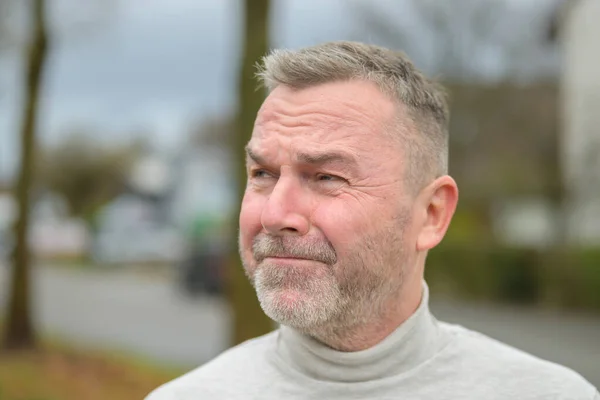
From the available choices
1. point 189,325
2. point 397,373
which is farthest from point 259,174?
point 189,325

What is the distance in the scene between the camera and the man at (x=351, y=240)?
206 centimetres

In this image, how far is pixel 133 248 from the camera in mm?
39906

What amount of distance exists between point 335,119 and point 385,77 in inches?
6.7

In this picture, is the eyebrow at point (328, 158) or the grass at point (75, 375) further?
the grass at point (75, 375)

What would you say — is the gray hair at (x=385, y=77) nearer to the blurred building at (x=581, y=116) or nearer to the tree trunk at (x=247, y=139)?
the tree trunk at (x=247, y=139)

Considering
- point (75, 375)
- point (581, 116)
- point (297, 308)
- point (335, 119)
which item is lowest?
point (75, 375)

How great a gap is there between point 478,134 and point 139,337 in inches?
526

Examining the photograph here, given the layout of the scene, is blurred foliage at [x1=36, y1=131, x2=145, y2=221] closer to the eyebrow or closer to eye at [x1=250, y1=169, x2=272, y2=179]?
eye at [x1=250, y1=169, x2=272, y2=179]

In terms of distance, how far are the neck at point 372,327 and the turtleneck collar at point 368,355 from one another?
3 centimetres

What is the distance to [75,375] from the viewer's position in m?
9.91

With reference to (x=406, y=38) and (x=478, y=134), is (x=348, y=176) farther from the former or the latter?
(x=478, y=134)

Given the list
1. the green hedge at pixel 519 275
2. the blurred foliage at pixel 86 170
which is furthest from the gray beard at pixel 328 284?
the blurred foliage at pixel 86 170

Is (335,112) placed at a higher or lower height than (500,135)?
higher

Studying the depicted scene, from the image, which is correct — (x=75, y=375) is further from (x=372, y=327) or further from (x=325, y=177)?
(x=325, y=177)
